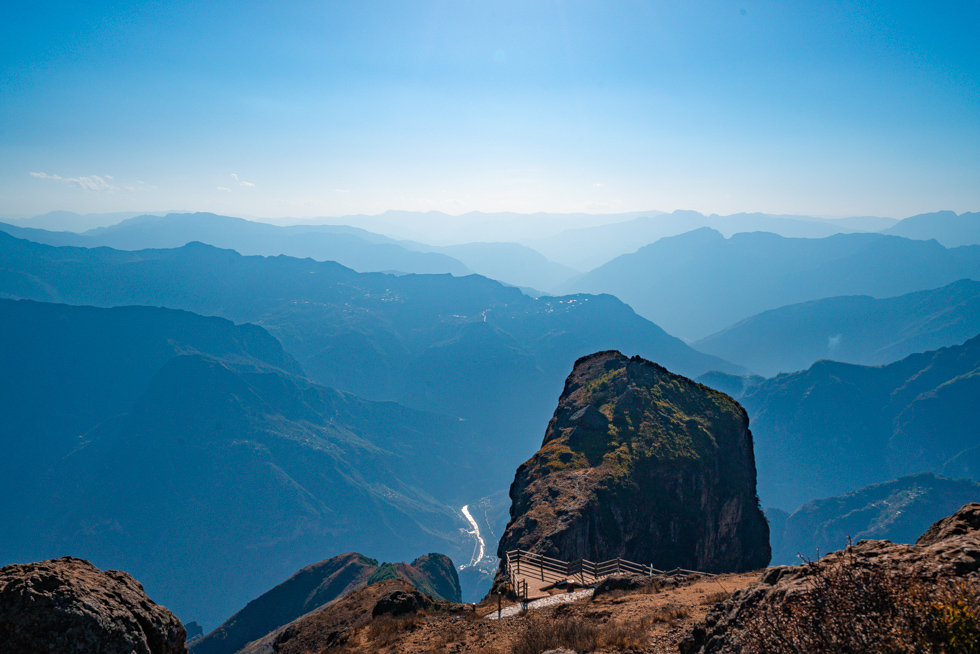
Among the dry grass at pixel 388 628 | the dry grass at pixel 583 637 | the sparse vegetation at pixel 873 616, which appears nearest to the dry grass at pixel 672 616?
the dry grass at pixel 583 637

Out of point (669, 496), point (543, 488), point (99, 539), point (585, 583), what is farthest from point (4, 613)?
point (99, 539)

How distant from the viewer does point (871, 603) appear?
7.15 m

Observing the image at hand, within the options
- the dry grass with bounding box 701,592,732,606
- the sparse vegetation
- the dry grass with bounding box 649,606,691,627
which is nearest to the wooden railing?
the dry grass with bounding box 701,592,732,606

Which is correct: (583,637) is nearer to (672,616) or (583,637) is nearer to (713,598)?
(672,616)

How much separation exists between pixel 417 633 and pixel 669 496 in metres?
32.7

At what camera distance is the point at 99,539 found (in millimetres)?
195875

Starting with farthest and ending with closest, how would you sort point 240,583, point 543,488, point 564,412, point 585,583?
point 240,583, point 564,412, point 543,488, point 585,583

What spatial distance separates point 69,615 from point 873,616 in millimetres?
12232

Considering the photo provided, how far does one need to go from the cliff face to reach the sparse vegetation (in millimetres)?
27480

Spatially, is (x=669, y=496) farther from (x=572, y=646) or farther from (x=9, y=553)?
(x=9, y=553)

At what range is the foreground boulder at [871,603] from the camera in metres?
6.43

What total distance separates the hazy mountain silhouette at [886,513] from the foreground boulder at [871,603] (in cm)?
20171

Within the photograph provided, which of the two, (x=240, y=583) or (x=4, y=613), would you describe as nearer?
(x=4, y=613)

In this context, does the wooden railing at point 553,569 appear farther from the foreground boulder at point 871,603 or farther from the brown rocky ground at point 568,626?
the foreground boulder at point 871,603
